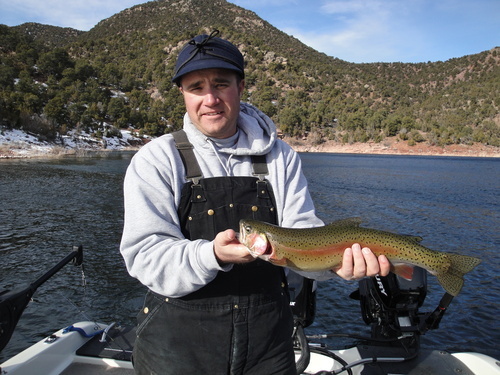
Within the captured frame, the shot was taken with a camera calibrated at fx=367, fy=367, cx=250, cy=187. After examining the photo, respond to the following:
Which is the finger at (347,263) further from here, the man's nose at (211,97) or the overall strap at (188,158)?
the man's nose at (211,97)

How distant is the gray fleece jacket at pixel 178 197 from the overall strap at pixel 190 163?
33mm

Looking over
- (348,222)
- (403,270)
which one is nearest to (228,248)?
(348,222)

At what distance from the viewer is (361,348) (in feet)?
14.2

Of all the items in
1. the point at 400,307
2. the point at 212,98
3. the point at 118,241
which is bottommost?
the point at 118,241

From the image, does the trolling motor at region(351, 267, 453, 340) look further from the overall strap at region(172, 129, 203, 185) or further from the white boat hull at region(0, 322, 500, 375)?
the overall strap at region(172, 129, 203, 185)

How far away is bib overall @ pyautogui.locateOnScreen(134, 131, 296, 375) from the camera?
2.17 metres

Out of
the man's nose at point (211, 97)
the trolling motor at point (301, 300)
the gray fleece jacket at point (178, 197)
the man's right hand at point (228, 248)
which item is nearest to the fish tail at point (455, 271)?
the gray fleece jacket at point (178, 197)

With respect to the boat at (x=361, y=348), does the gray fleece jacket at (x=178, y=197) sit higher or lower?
higher

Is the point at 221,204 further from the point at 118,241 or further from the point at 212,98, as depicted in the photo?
the point at 118,241

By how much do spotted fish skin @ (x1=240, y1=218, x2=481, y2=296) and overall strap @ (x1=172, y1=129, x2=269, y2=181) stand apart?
37 cm

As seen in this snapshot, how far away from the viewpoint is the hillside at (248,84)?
2908 inches

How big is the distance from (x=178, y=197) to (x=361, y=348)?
3.26 m

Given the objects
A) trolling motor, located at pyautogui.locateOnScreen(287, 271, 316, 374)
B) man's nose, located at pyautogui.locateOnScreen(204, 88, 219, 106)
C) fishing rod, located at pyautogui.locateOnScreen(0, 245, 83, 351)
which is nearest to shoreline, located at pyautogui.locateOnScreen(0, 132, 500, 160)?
fishing rod, located at pyautogui.locateOnScreen(0, 245, 83, 351)

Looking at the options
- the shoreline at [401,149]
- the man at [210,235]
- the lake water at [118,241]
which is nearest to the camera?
the man at [210,235]
